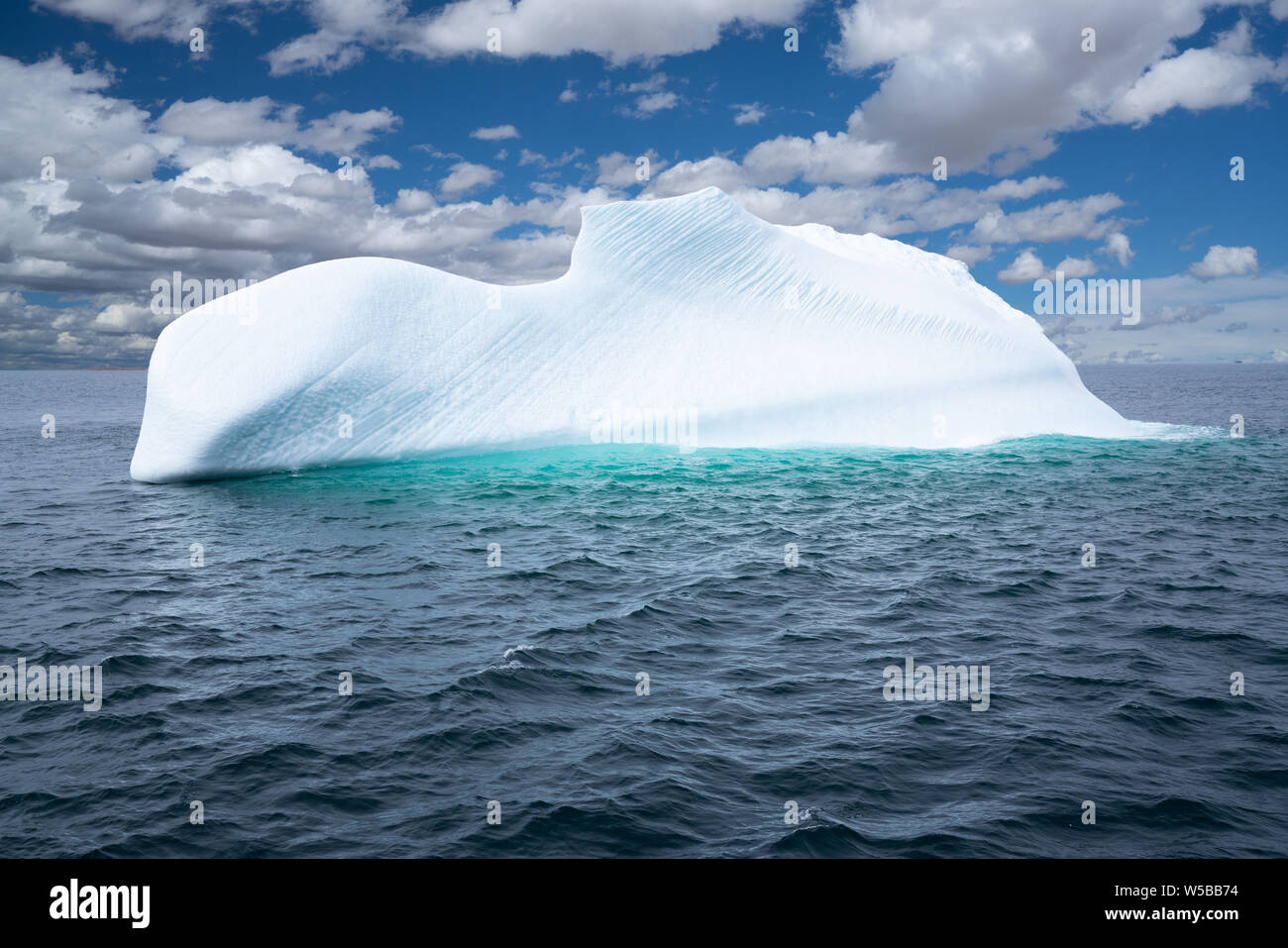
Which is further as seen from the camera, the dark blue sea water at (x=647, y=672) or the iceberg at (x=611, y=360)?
the iceberg at (x=611, y=360)

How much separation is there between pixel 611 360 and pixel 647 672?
49.2 ft

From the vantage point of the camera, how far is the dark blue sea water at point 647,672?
17.0ft

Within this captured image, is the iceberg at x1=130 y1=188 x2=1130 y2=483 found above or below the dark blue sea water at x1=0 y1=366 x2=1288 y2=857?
above

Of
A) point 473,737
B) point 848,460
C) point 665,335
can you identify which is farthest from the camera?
point 665,335

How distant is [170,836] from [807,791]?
3.74 metres

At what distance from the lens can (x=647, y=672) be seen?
752 cm

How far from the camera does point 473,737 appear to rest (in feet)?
20.5

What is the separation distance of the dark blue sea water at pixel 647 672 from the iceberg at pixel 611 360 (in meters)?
3.38

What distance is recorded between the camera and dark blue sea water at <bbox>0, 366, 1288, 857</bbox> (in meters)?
5.18

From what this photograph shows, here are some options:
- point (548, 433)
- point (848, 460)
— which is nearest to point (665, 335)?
point (548, 433)

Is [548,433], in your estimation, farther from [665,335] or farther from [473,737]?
[473,737]

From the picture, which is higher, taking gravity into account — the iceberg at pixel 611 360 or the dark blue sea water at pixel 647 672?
the iceberg at pixel 611 360

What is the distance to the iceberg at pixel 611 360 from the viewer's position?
17891 mm

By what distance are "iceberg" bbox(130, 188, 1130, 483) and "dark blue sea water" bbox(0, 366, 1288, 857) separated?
338cm
